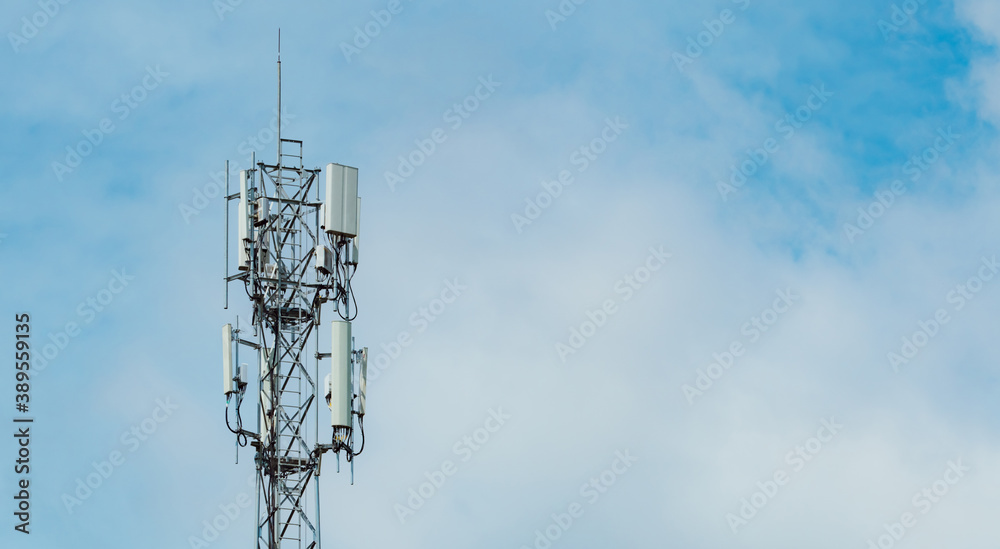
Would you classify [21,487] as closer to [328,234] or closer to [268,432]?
[268,432]

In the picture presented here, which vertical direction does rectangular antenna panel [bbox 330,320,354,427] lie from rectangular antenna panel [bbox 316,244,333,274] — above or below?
below

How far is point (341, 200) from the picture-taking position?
6612 cm

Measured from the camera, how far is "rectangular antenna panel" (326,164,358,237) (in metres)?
65.9

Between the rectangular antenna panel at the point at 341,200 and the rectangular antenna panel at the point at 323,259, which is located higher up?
the rectangular antenna panel at the point at 341,200

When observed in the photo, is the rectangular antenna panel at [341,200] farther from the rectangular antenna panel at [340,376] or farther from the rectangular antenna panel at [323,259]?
the rectangular antenna panel at [340,376]

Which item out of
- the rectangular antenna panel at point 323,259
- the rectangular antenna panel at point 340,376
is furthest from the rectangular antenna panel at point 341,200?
the rectangular antenna panel at point 340,376

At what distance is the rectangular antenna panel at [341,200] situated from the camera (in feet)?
216

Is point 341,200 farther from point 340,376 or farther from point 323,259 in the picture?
point 340,376

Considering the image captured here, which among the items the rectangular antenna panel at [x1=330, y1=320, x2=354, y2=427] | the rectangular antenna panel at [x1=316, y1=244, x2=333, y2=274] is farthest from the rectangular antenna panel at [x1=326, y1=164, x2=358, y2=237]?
the rectangular antenna panel at [x1=330, y1=320, x2=354, y2=427]

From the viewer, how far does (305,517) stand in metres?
64.0

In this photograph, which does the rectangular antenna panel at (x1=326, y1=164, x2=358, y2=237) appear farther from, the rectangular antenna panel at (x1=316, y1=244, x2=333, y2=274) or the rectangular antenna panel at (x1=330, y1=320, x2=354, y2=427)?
the rectangular antenna panel at (x1=330, y1=320, x2=354, y2=427)

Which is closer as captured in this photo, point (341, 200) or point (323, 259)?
point (323, 259)

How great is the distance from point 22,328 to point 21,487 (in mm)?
5206

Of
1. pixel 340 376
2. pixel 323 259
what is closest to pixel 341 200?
pixel 323 259
